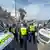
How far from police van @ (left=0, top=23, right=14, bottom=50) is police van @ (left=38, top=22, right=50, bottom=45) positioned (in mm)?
375

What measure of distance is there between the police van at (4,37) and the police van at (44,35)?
0.37 m

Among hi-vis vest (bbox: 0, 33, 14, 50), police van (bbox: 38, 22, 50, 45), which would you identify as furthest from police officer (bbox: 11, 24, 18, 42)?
police van (bbox: 38, 22, 50, 45)

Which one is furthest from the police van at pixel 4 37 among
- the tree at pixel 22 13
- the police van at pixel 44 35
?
the police van at pixel 44 35

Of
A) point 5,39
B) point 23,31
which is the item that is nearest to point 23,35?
point 23,31

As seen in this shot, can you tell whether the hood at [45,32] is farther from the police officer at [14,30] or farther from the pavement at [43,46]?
the police officer at [14,30]

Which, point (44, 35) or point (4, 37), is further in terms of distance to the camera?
point (44, 35)

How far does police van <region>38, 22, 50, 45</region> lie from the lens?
156 cm

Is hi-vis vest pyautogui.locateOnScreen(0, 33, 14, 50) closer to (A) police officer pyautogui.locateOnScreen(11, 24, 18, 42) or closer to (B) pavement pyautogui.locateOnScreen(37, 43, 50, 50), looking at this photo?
(A) police officer pyautogui.locateOnScreen(11, 24, 18, 42)

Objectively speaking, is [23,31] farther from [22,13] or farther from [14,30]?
[22,13]

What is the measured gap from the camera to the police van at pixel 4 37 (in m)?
1.37

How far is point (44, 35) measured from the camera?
61.4 inches

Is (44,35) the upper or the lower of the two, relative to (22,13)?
lower

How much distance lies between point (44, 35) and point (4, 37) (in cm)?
52

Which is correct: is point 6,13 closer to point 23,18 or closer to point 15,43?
point 23,18
